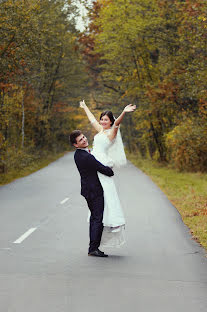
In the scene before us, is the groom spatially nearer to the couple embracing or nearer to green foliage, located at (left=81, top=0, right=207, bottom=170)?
the couple embracing

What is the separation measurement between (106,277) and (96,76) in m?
43.4

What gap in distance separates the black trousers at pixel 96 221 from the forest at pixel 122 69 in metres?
9.40

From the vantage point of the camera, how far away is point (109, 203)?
7.34m

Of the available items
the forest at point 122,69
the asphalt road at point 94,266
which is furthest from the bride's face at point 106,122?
the forest at point 122,69

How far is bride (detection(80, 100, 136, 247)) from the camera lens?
285 inches

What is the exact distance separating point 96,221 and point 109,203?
325mm

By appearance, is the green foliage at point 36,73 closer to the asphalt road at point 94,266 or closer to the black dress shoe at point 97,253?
the asphalt road at point 94,266

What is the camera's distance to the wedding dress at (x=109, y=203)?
285 inches

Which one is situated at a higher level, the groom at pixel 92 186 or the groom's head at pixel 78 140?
the groom's head at pixel 78 140

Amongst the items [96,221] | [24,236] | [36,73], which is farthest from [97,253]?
[36,73]

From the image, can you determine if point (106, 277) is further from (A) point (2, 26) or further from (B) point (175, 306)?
(A) point (2, 26)

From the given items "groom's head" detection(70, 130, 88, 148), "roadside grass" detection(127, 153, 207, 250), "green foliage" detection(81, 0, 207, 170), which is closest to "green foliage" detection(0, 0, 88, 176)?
"green foliage" detection(81, 0, 207, 170)

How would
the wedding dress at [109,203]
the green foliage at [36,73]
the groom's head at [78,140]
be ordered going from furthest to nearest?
the green foliage at [36,73], the groom's head at [78,140], the wedding dress at [109,203]

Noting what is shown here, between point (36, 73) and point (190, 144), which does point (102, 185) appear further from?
point (36, 73)
